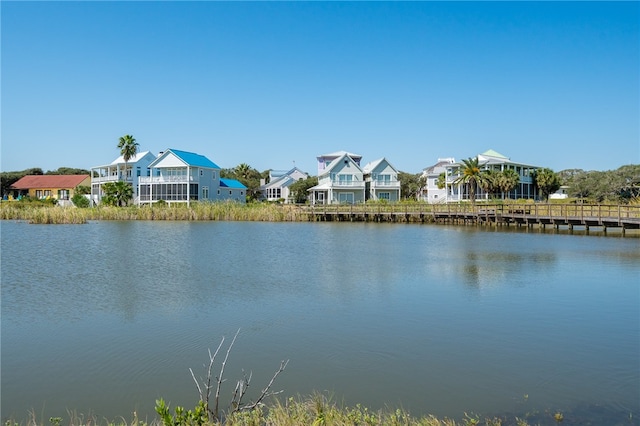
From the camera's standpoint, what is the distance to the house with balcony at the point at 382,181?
7306 cm

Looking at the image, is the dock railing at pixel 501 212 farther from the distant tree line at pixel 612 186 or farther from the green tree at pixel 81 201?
the green tree at pixel 81 201

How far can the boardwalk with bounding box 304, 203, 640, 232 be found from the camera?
4150 cm

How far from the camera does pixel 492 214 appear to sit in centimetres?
4981

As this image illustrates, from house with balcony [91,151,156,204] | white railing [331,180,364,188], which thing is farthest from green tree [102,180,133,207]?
white railing [331,180,364,188]

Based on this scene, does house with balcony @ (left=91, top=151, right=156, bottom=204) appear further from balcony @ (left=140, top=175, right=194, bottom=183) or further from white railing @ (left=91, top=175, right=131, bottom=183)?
balcony @ (left=140, top=175, right=194, bottom=183)

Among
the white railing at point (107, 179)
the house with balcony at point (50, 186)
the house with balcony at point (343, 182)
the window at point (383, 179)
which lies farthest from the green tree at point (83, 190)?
the window at point (383, 179)

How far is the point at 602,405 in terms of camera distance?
288 inches

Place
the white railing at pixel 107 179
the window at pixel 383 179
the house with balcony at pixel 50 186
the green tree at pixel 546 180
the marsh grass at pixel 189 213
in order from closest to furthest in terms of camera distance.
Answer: the marsh grass at pixel 189 213
the green tree at pixel 546 180
the white railing at pixel 107 179
the window at pixel 383 179
the house with balcony at pixel 50 186

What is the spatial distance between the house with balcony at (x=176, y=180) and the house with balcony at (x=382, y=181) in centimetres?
2326

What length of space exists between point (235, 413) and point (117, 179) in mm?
70417

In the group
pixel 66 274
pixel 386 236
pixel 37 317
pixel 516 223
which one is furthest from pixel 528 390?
pixel 516 223

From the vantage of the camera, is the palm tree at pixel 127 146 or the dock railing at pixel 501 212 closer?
the dock railing at pixel 501 212

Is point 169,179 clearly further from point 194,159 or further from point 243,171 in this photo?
point 243,171

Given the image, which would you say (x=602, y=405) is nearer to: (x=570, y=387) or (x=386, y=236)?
(x=570, y=387)
